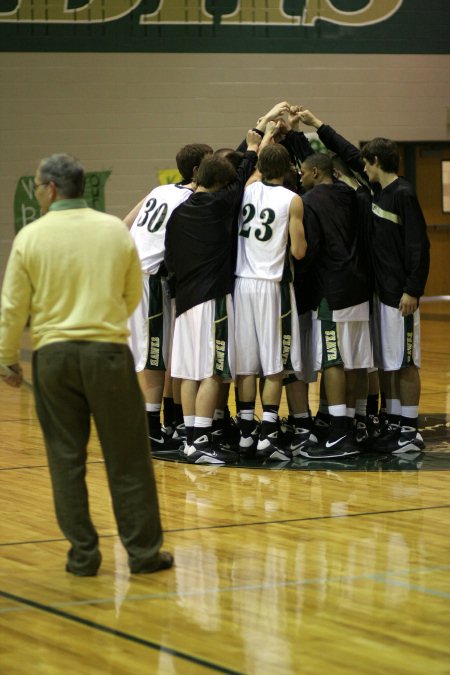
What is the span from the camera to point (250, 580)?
408 cm

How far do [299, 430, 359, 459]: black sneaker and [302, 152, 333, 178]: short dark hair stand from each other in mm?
1439

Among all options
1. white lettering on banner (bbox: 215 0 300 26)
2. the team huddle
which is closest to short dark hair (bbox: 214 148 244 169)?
the team huddle

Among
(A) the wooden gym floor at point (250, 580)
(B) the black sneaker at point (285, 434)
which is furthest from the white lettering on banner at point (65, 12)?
(A) the wooden gym floor at point (250, 580)

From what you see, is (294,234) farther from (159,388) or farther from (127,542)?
(127,542)

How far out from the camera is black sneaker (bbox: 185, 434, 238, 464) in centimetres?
639

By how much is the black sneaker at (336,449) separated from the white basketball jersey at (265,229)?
0.95m

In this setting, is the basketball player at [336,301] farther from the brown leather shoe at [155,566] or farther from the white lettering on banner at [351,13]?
the white lettering on banner at [351,13]

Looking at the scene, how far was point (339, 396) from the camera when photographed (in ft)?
21.2

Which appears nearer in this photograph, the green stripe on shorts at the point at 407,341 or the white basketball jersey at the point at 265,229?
the white basketball jersey at the point at 265,229

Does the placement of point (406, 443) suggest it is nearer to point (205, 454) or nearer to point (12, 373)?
point (205, 454)

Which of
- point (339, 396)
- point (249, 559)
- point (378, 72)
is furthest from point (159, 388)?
point (378, 72)

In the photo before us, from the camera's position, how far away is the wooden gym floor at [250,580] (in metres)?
3.29

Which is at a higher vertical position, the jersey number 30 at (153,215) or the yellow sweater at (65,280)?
the jersey number 30 at (153,215)

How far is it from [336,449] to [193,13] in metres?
10.2
